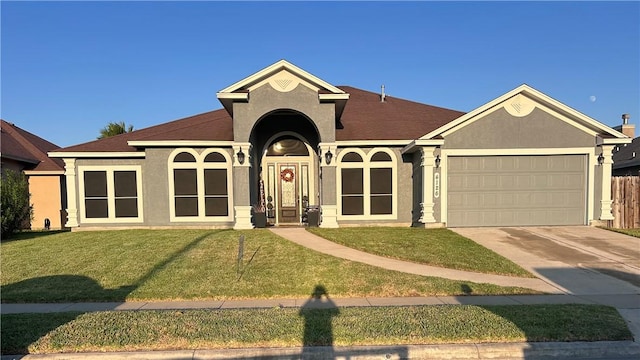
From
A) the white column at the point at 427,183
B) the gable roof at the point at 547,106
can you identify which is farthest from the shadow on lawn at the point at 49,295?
the gable roof at the point at 547,106

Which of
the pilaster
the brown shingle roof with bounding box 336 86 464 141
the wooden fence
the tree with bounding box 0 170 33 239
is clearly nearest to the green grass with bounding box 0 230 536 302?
the pilaster

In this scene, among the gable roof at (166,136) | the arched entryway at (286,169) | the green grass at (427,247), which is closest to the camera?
the green grass at (427,247)

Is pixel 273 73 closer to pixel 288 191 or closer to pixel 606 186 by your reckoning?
pixel 288 191

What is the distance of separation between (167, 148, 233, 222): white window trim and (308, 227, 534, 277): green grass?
3613 millimetres

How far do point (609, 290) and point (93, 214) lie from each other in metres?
16.4

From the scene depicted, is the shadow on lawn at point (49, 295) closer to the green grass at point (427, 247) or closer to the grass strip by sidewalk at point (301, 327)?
the grass strip by sidewalk at point (301, 327)

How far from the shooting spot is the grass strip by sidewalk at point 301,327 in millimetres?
4480

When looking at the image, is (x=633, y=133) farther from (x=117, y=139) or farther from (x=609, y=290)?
(x=117, y=139)

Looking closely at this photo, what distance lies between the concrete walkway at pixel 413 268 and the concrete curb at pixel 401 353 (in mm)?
2632

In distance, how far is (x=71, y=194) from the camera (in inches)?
538

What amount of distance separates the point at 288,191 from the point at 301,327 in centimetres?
1047

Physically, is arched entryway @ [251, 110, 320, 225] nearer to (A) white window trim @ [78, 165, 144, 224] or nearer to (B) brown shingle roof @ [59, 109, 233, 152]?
(B) brown shingle roof @ [59, 109, 233, 152]

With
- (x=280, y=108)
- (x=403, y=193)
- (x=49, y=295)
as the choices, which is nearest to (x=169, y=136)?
(x=280, y=108)

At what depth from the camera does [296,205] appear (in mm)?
15180
